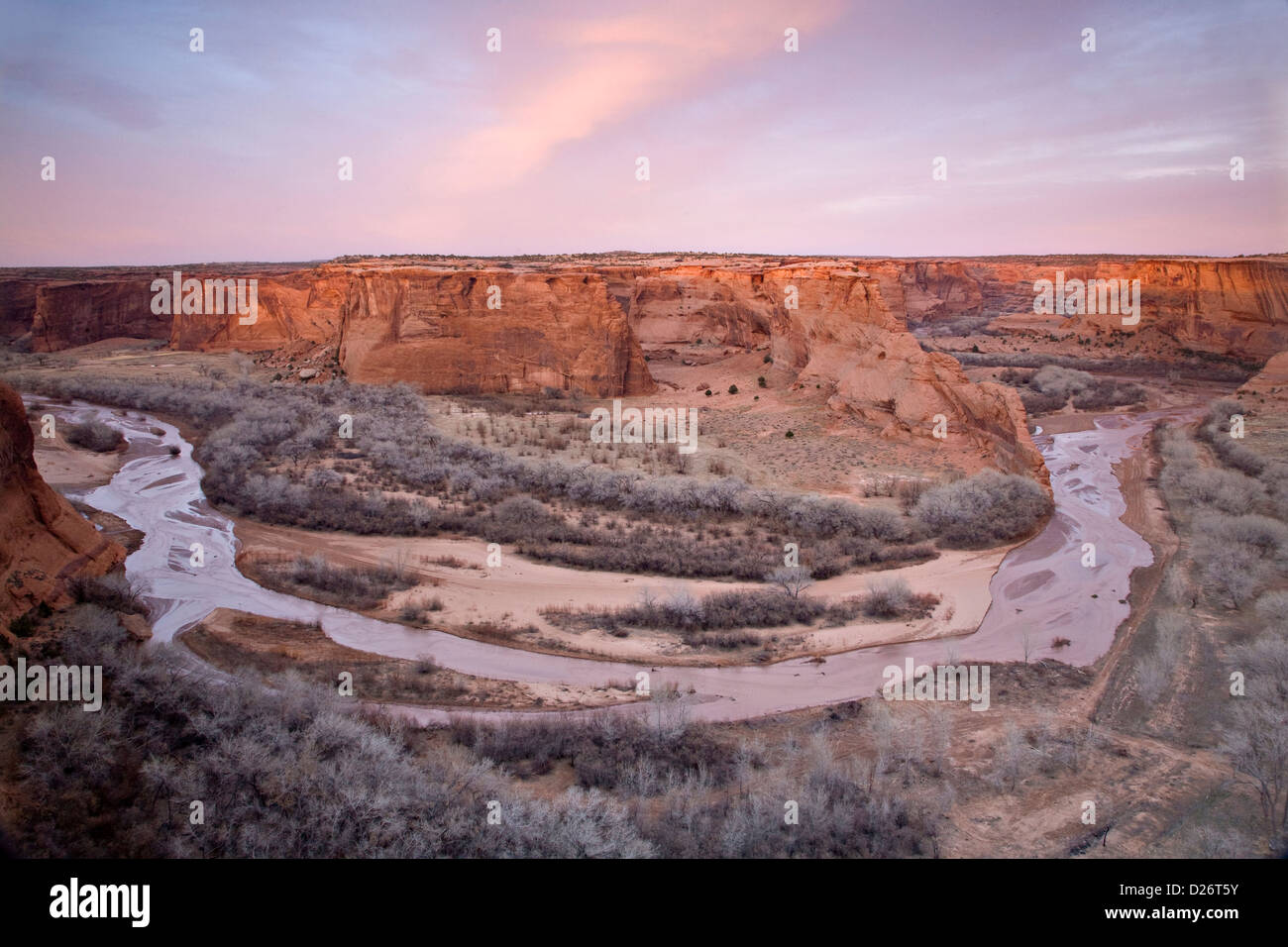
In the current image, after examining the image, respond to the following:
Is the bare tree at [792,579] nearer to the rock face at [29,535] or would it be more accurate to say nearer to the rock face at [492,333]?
the rock face at [29,535]

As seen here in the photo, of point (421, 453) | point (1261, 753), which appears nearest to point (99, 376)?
point (421, 453)

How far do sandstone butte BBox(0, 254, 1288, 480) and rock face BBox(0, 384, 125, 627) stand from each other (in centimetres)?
2030

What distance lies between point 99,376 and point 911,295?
62.2m

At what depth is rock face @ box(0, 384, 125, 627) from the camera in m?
7.63

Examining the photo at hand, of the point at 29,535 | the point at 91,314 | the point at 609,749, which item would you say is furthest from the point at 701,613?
the point at 91,314

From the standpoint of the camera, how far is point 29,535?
27.2 feet

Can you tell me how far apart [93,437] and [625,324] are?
63.2 ft

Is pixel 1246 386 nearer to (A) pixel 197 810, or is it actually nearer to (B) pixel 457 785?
(B) pixel 457 785

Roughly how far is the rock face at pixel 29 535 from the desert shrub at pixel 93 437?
1647cm

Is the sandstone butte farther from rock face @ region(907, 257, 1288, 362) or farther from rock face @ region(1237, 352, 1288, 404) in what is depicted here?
rock face @ region(1237, 352, 1288, 404)

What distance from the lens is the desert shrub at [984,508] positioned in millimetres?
16281

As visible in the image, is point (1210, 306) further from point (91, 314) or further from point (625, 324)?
point (91, 314)

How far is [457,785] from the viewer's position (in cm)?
670
